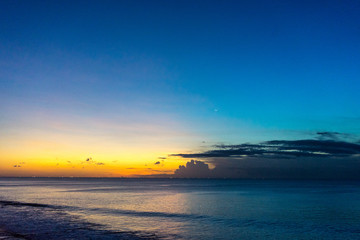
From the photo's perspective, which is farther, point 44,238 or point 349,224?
point 349,224

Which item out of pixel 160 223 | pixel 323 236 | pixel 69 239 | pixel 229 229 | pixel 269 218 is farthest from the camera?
pixel 269 218

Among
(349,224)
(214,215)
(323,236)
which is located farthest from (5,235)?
(349,224)

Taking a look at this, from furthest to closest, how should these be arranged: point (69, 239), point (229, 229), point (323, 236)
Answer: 1. point (229, 229)
2. point (323, 236)
3. point (69, 239)

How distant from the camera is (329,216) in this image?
176 ft

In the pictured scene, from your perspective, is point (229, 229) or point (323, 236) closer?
point (323, 236)

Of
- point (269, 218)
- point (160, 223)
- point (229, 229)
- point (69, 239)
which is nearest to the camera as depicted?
point (69, 239)

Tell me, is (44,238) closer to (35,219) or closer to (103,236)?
(103,236)

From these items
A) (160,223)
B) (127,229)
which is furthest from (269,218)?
(127,229)

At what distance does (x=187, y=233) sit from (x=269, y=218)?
64.5 feet

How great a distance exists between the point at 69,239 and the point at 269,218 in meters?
32.7

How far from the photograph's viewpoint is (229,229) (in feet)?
133

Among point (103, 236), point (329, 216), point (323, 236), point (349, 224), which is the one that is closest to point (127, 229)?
point (103, 236)

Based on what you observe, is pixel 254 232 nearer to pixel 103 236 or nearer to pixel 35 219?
pixel 103 236

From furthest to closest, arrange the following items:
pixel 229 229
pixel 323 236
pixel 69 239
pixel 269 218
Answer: pixel 269 218
pixel 229 229
pixel 323 236
pixel 69 239
